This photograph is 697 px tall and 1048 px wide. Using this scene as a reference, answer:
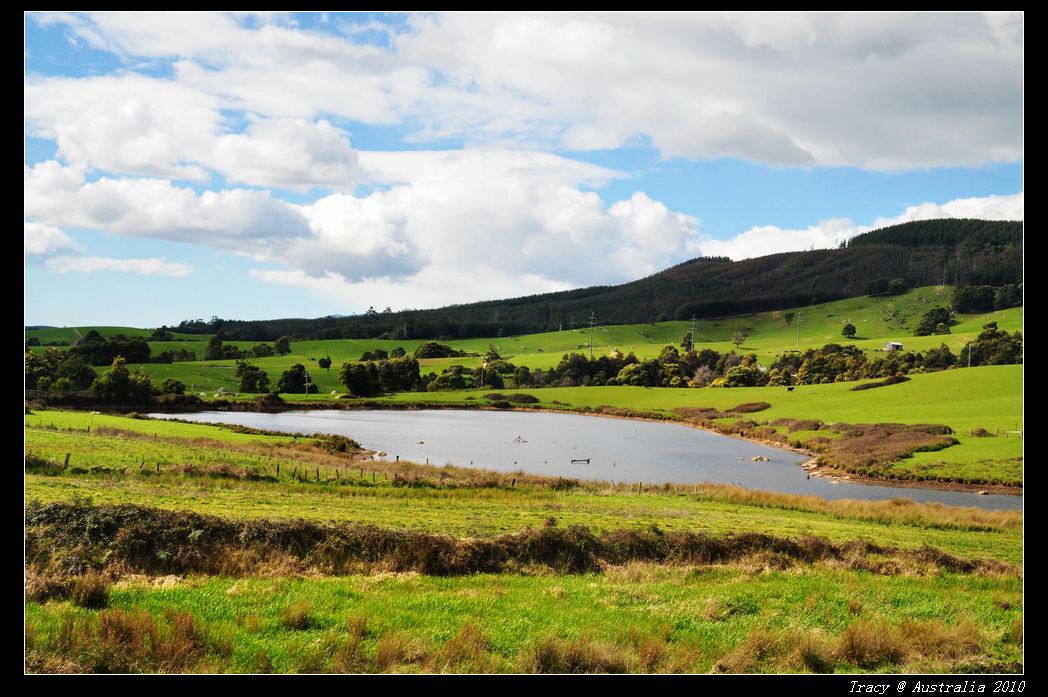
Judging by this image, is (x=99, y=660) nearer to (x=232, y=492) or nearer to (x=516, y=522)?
(x=516, y=522)

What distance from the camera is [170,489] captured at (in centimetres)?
2777

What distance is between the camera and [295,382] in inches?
5369

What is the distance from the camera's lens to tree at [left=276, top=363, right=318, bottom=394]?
135m

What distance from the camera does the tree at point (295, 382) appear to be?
135 metres

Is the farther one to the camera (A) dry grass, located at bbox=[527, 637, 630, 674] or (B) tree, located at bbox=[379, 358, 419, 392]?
(B) tree, located at bbox=[379, 358, 419, 392]

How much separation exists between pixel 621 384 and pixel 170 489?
12189cm

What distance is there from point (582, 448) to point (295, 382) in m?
79.1

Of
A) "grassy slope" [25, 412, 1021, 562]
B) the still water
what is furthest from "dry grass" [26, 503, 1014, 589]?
the still water

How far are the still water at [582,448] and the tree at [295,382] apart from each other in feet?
83.9

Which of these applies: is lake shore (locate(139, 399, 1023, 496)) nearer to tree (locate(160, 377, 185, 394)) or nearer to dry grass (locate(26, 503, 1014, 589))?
tree (locate(160, 377, 185, 394))

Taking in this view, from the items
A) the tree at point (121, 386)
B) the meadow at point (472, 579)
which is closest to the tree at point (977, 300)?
the meadow at point (472, 579)

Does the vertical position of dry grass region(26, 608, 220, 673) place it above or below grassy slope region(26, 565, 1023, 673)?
above

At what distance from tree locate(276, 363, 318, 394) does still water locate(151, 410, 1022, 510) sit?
2558 cm
